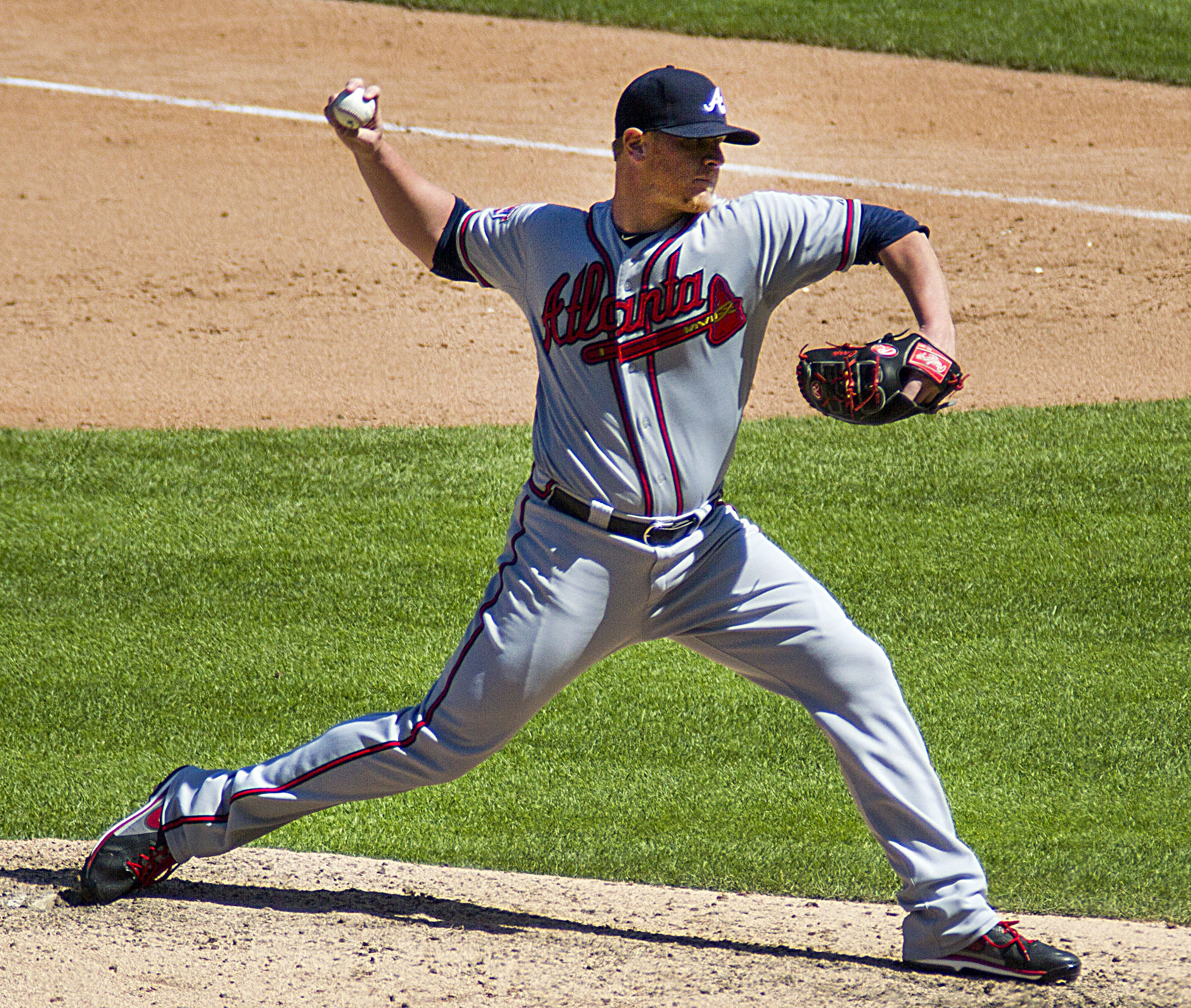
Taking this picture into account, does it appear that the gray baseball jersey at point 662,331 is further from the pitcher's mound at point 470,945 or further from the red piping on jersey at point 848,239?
the pitcher's mound at point 470,945

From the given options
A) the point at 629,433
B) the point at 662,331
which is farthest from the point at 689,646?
the point at 662,331

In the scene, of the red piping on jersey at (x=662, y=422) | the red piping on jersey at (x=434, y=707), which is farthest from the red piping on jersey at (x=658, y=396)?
the red piping on jersey at (x=434, y=707)

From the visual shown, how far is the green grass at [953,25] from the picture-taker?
1212 cm

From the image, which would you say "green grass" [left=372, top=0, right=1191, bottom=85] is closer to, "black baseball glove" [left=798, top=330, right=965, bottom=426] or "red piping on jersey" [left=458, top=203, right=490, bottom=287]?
"red piping on jersey" [left=458, top=203, right=490, bottom=287]

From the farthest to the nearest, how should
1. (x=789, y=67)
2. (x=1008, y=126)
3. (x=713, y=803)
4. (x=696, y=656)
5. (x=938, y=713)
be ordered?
(x=789, y=67)
(x=1008, y=126)
(x=696, y=656)
(x=938, y=713)
(x=713, y=803)

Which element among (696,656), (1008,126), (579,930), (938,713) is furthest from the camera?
(1008,126)

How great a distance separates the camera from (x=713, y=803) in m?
4.33

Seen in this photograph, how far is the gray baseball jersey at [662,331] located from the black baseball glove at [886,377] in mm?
238

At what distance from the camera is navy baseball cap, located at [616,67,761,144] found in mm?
3041

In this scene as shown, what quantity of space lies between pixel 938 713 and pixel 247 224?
21.7ft

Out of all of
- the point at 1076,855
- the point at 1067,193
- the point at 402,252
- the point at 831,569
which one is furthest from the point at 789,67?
the point at 1076,855

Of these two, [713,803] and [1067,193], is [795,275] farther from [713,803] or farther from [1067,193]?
[1067,193]

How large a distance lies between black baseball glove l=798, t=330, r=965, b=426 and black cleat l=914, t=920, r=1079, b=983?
1.08 metres

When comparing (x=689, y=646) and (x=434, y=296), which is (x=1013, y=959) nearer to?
(x=689, y=646)
